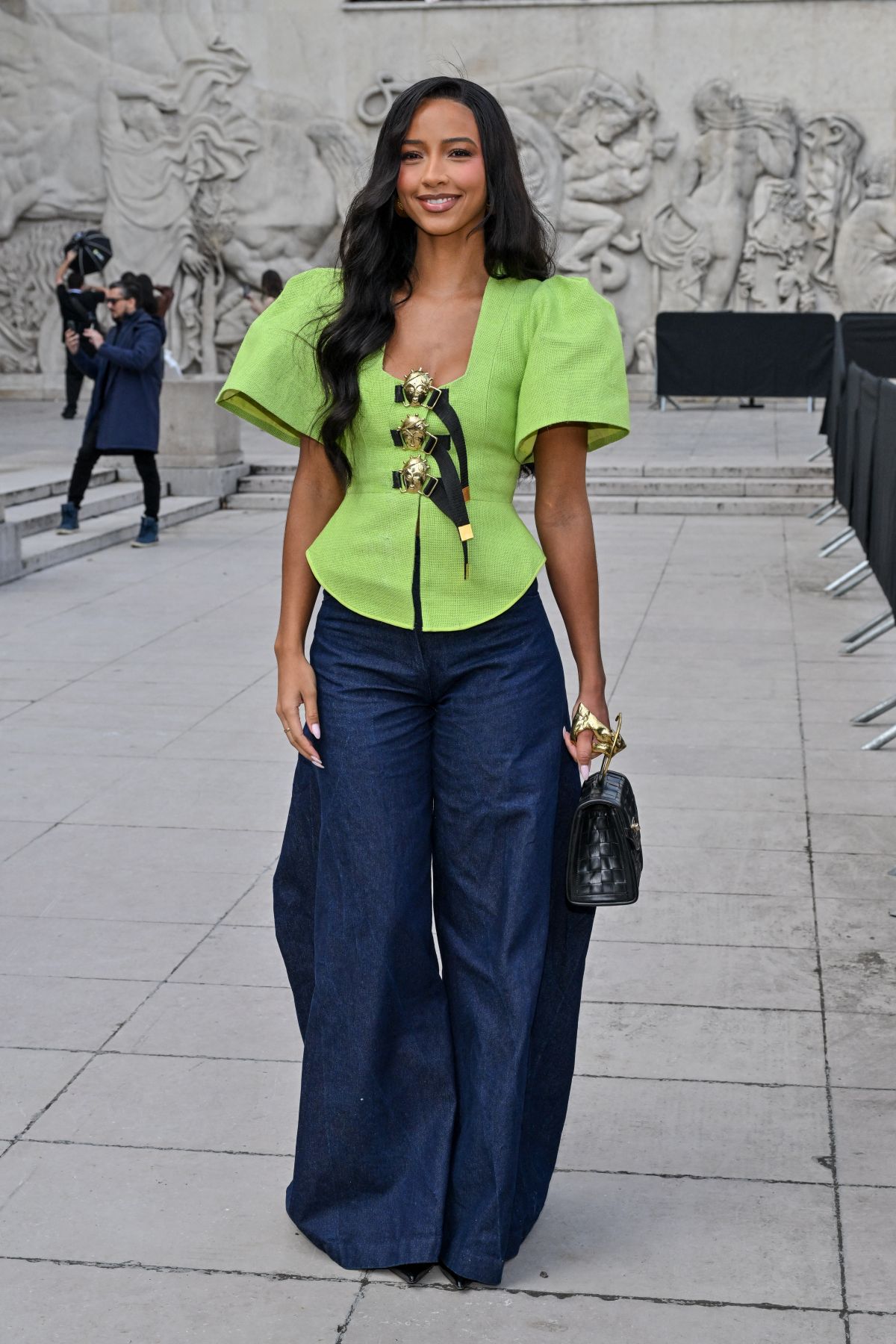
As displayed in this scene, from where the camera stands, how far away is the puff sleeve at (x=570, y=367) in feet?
9.06

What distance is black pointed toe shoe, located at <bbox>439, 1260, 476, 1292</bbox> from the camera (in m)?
2.93

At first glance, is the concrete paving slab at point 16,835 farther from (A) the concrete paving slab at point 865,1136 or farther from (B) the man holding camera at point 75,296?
(B) the man holding camera at point 75,296

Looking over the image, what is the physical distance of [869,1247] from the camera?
10.0 feet

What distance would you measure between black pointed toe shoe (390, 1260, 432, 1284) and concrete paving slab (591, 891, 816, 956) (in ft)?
5.75

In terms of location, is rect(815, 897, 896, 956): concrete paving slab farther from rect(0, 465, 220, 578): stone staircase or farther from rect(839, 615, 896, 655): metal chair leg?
rect(0, 465, 220, 578): stone staircase

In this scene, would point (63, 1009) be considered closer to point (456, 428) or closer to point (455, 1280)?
point (455, 1280)

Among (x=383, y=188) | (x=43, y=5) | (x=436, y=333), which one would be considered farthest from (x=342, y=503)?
(x=43, y=5)

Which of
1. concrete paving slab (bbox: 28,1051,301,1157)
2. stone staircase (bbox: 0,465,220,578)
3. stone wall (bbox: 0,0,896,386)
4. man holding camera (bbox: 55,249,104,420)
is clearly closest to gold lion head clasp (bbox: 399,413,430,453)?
concrete paving slab (bbox: 28,1051,301,1157)

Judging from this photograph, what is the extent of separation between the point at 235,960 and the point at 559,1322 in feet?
6.04

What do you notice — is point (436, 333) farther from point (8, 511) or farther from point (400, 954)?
point (8, 511)

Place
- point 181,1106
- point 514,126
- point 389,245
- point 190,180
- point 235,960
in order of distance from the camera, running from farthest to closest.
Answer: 1. point 190,180
2. point 514,126
3. point 235,960
4. point 181,1106
5. point 389,245

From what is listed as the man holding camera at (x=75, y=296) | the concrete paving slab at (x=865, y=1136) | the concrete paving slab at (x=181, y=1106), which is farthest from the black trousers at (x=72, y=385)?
the concrete paving slab at (x=865, y=1136)

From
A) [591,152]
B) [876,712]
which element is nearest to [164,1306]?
[876,712]

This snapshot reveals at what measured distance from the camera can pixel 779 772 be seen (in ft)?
20.9
